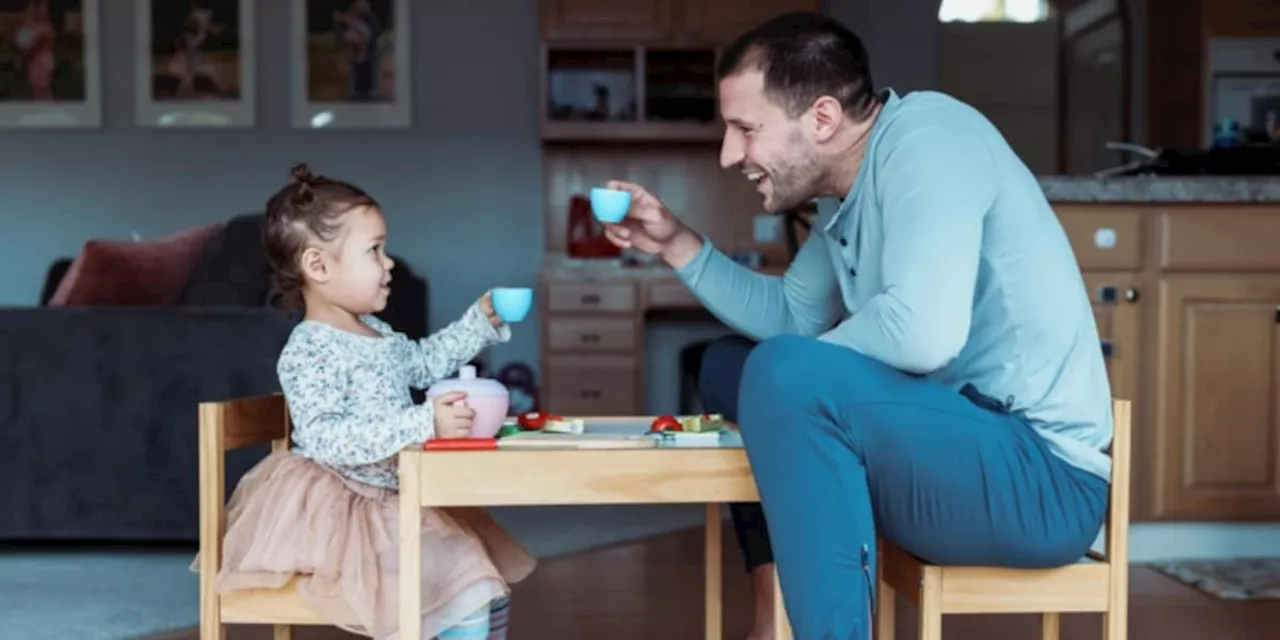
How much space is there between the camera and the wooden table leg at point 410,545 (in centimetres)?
165

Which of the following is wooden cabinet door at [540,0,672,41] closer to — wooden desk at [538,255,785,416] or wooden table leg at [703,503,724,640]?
wooden desk at [538,255,785,416]

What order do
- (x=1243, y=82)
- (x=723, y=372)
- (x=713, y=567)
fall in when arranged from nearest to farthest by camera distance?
(x=723, y=372) → (x=713, y=567) → (x=1243, y=82)

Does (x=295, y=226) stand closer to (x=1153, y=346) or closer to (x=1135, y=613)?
(x=1135, y=613)

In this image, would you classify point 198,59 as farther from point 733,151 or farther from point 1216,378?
point 733,151

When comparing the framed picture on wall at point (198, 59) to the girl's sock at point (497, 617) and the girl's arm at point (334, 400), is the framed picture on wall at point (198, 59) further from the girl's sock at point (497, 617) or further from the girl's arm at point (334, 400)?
the girl's sock at point (497, 617)

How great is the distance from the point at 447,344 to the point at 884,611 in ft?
2.59

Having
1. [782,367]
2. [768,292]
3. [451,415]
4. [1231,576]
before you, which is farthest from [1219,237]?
[451,415]

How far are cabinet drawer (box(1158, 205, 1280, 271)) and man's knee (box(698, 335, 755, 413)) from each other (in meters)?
1.77

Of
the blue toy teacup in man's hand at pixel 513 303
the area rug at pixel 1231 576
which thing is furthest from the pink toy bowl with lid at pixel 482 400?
the area rug at pixel 1231 576

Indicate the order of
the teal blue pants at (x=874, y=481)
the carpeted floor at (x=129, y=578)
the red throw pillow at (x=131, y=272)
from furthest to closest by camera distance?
the red throw pillow at (x=131, y=272)
the carpeted floor at (x=129, y=578)
the teal blue pants at (x=874, y=481)

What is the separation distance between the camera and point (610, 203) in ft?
6.32

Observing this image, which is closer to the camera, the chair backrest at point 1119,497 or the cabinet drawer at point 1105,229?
the chair backrest at point 1119,497

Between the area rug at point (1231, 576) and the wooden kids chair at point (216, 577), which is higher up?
the wooden kids chair at point (216, 577)

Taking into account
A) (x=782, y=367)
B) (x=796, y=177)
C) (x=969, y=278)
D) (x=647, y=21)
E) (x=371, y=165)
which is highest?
(x=647, y=21)
